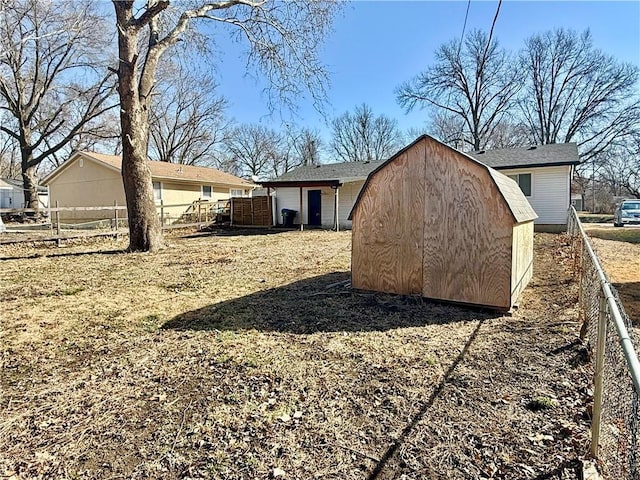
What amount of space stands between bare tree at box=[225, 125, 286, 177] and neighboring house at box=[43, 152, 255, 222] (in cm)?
2259

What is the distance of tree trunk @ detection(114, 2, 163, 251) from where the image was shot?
1010 centimetres

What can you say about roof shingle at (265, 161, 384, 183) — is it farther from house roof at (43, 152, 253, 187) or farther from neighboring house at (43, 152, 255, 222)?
neighboring house at (43, 152, 255, 222)

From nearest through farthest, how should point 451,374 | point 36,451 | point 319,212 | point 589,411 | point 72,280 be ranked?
1. point 36,451
2. point 589,411
3. point 451,374
4. point 72,280
5. point 319,212

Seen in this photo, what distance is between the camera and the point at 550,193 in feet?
56.1

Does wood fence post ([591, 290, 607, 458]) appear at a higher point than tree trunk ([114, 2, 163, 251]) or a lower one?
lower

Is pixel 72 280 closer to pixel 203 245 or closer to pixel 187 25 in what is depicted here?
pixel 203 245

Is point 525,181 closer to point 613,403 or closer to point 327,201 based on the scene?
point 327,201

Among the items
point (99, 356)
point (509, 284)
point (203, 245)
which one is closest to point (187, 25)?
point (203, 245)

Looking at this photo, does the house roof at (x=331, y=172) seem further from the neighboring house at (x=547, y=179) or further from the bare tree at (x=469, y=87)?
the bare tree at (x=469, y=87)

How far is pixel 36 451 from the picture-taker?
7.93 ft

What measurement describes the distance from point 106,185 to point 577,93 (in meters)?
37.6

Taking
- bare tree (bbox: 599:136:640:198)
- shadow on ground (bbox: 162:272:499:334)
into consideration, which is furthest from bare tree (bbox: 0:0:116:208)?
bare tree (bbox: 599:136:640:198)

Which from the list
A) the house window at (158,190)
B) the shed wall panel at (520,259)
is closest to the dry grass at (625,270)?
the shed wall panel at (520,259)

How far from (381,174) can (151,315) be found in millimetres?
4089
